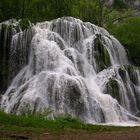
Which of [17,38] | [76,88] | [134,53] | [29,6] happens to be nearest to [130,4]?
[29,6]

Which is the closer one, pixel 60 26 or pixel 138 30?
pixel 60 26

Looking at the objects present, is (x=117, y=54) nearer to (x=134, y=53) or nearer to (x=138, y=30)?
(x=134, y=53)

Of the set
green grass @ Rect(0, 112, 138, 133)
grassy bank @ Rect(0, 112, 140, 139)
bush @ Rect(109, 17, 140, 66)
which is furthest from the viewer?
bush @ Rect(109, 17, 140, 66)

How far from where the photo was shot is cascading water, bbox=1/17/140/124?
2634cm

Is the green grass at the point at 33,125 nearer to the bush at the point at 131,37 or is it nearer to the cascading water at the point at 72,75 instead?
the cascading water at the point at 72,75

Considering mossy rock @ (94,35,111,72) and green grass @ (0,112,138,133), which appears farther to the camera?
mossy rock @ (94,35,111,72)

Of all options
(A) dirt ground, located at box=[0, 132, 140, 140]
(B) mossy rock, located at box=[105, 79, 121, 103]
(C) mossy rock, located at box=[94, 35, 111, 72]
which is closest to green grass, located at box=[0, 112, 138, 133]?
(A) dirt ground, located at box=[0, 132, 140, 140]

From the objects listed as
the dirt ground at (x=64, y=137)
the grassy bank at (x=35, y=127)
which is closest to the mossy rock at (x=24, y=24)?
the grassy bank at (x=35, y=127)

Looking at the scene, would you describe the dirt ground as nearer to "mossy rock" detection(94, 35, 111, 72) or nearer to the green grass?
the green grass

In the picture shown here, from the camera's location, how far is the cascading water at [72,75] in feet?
86.4

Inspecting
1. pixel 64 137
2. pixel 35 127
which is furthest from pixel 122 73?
pixel 64 137

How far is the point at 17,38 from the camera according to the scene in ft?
113

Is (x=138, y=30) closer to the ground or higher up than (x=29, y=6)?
closer to the ground

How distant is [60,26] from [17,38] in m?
4.14
